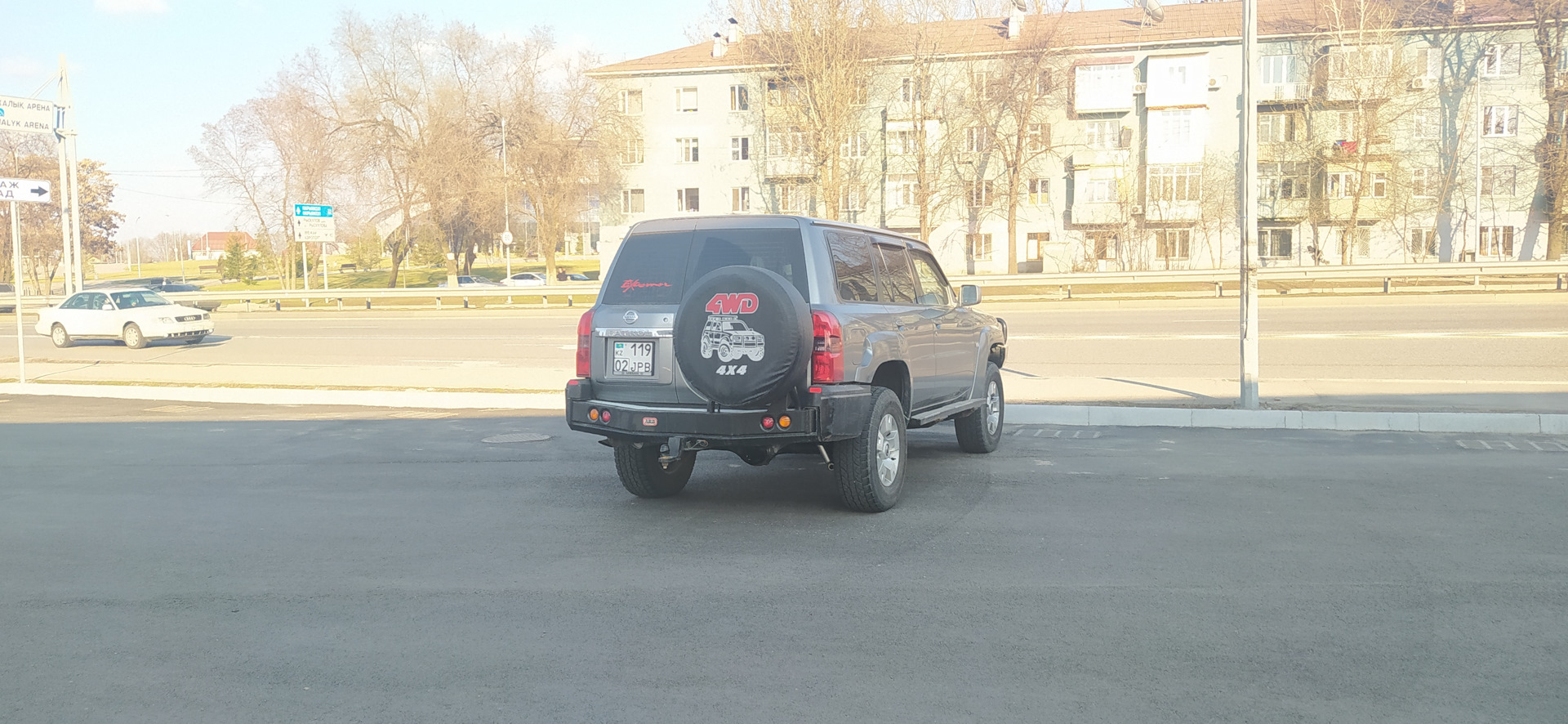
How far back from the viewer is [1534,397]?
1212 cm

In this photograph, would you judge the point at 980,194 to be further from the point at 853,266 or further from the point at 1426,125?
the point at 853,266

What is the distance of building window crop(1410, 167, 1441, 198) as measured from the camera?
52.6m

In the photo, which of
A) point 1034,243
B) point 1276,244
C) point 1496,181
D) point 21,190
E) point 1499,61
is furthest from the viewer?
point 1034,243

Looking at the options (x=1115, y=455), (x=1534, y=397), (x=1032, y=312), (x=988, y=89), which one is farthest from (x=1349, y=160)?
(x=1115, y=455)

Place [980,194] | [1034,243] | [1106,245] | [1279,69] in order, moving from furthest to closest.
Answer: [1034,243] → [980,194] → [1106,245] → [1279,69]

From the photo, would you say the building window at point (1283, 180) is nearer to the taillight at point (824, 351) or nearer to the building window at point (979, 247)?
the building window at point (979, 247)

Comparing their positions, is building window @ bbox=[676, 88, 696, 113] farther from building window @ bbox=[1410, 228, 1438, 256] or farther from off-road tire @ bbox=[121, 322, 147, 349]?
off-road tire @ bbox=[121, 322, 147, 349]

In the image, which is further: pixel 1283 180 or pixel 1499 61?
pixel 1283 180

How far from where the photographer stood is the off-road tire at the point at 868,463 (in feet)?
22.8

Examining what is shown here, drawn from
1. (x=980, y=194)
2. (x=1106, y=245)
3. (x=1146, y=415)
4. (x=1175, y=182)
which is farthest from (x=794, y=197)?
(x=1146, y=415)

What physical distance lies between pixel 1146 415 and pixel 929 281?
12.5 feet

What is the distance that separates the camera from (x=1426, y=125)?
5334 cm

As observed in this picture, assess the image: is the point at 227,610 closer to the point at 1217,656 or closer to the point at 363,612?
the point at 363,612

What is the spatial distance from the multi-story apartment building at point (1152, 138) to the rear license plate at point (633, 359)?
45.9 metres
